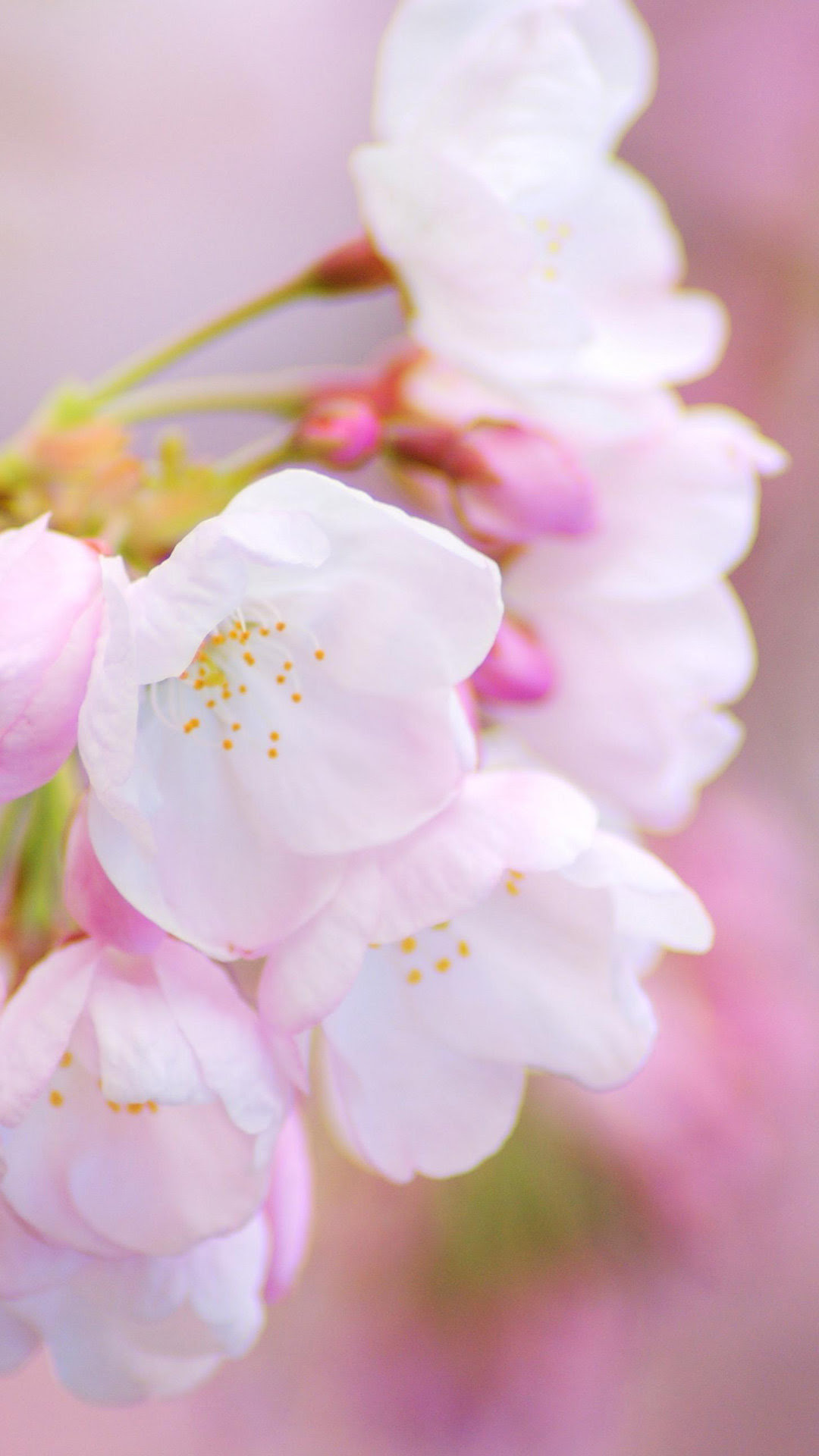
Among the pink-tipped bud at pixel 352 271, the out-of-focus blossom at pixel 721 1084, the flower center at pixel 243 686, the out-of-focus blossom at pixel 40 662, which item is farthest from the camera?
the out-of-focus blossom at pixel 721 1084

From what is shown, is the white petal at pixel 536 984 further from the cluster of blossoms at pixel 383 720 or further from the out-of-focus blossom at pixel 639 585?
the out-of-focus blossom at pixel 639 585

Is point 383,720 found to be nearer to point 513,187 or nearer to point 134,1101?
point 134,1101

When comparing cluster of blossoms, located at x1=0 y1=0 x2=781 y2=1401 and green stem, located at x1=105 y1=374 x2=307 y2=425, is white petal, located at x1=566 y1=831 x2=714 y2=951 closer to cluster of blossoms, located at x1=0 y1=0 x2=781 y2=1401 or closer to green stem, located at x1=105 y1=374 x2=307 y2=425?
cluster of blossoms, located at x1=0 y1=0 x2=781 y2=1401

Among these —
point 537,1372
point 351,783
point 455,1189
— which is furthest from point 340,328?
point 351,783

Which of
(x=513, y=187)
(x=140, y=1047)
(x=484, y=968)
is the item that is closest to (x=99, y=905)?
(x=140, y=1047)

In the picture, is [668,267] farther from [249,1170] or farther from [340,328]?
[340,328]

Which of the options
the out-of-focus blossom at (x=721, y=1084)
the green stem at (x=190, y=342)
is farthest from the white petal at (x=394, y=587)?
the out-of-focus blossom at (x=721, y=1084)

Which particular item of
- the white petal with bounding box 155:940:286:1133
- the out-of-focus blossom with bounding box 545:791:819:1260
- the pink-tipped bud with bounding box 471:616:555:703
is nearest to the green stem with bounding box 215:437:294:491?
the pink-tipped bud with bounding box 471:616:555:703
